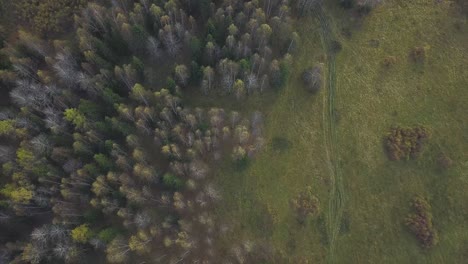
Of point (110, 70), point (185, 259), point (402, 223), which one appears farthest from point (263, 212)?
point (110, 70)

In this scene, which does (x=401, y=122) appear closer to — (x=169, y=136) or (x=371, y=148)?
(x=371, y=148)

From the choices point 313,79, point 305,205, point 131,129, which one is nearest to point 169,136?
point 131,129

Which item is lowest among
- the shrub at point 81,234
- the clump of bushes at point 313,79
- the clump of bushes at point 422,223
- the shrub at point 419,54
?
the shrub at point 81,234

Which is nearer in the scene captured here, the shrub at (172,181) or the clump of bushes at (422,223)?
the shrub at (172,181)

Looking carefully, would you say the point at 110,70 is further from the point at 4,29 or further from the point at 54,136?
the point at 4,29

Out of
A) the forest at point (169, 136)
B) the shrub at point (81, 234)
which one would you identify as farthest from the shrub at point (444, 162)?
the shrub at point (81, 234)

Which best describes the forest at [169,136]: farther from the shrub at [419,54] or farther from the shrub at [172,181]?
the shrub at [172,181]

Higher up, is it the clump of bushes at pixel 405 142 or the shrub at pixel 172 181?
the clump of bushes at pixel 405 142
